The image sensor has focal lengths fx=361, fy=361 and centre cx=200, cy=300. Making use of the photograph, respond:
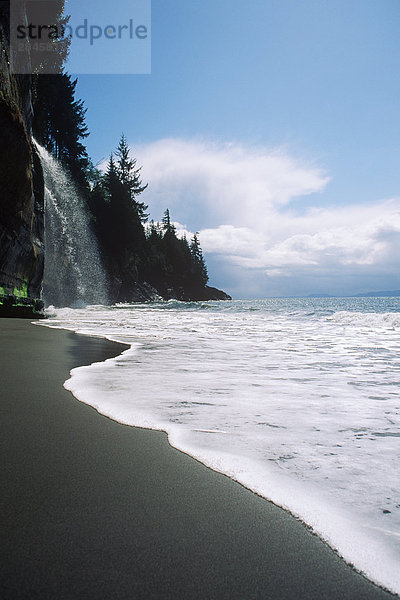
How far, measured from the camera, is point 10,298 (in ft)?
39.1

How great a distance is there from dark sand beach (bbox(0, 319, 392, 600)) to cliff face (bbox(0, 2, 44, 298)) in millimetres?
11603

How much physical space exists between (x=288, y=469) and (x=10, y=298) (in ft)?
40.4

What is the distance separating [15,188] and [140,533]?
1343cm

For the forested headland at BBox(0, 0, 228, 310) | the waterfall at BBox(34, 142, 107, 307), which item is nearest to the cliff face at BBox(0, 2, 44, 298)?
the forested headland at BBox(0, 0, 228, 310)

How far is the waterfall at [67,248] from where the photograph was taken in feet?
82.9

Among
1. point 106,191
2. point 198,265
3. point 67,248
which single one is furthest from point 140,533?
point 198,265

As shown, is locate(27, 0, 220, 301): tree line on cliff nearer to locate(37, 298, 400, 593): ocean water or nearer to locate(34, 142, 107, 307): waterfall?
locate(34, 142, 107, 307): waterfall

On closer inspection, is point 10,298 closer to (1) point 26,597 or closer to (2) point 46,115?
(1) point 26,597

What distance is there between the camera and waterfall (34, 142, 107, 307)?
25266mm

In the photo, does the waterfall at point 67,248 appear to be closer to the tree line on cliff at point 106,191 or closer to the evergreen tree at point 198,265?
the tree line on cliff at point 106,191

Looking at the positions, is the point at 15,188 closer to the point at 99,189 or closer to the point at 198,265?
the point at 99,189

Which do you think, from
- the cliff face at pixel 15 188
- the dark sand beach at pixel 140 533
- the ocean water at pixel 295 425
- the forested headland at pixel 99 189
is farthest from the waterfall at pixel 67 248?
the dark sand beach at pixel 140 533

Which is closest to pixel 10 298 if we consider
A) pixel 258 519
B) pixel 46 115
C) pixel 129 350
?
pixel 129 350

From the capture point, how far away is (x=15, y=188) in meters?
12.2
